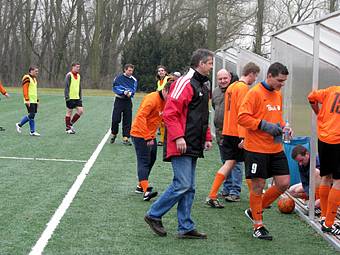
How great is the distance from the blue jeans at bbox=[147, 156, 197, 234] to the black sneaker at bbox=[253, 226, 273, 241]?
2.26 feet

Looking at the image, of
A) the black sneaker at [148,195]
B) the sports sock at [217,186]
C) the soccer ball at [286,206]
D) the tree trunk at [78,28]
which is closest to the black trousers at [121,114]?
the black sneaker at [148,195]

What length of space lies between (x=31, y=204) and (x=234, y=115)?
9.33 feet

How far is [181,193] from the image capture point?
6.11 meters

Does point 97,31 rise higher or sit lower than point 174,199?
higher

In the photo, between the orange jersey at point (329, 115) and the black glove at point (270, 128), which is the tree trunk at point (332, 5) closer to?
the orange jersey at point (329, 115)

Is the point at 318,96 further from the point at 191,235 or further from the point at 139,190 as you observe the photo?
the point at 139,190

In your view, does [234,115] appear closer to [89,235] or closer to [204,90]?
[204,90]

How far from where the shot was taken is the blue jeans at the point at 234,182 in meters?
8.42

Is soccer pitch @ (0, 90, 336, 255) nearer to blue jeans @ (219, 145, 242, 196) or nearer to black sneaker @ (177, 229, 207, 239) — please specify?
black sneaker @ (177, 229, 207, 239)

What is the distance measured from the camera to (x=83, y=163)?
1097 cm

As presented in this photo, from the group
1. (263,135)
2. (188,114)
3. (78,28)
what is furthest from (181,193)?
(78,28)

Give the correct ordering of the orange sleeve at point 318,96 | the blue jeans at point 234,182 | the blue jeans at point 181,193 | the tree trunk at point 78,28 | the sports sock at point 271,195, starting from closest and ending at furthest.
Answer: the blue jeans at point 181,193, the orange sleeve at point 318,96, the sports sock at point 271,195, the blue jeans at point 234,182, the tree trunk at point 78,28

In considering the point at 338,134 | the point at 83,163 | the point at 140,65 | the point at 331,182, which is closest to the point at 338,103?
the point at 338,134

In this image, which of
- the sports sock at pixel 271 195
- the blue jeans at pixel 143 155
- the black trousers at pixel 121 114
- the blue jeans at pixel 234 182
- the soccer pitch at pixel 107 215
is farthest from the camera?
the black trousers at pixel 121 114
